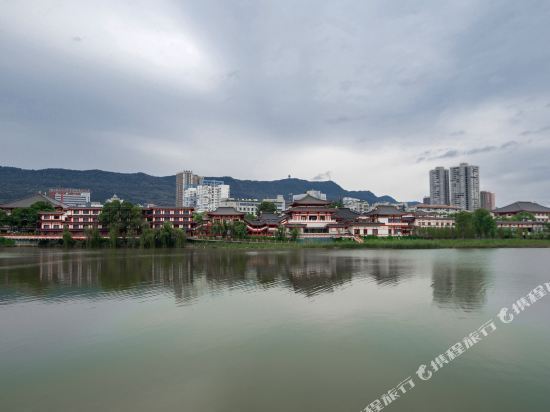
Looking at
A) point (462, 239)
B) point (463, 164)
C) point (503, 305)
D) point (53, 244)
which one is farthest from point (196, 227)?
point (463, 164)

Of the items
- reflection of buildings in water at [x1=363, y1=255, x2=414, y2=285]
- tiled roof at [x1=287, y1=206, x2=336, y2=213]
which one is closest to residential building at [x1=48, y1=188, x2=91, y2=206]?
tiled roof at [x1=287, y1=206, x2=336, y2=213]

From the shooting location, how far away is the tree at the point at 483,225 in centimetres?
6088

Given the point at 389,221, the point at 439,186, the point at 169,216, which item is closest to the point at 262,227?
the point at 169,216

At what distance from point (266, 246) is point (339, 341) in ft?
137

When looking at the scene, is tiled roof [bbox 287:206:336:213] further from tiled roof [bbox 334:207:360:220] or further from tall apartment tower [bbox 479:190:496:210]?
tall apartment tower [bbox 479:190:496:210]

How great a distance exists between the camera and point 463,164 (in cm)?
15725

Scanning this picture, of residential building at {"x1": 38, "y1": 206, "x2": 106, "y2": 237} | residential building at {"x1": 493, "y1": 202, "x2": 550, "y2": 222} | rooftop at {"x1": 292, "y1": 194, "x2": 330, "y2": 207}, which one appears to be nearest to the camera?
rooftop at {"x1": 292, "y1": 194, "x2": 330, "y2": 207}

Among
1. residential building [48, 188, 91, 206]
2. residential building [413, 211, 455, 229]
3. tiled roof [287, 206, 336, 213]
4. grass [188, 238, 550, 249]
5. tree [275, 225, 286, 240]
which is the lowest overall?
grass [188, 238, 550, 249]

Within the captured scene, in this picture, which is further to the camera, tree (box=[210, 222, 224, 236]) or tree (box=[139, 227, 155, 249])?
tree (box=[210, 222, 224, 236])

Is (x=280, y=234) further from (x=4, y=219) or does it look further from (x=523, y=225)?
(x=523, y=225)

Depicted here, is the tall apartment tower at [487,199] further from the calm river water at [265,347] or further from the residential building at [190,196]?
the calm river water at [265,347]

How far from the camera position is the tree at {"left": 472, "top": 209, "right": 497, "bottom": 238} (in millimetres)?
60875

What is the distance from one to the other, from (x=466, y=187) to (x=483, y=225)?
10653cm

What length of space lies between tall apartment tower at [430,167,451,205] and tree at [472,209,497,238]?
106651mm
